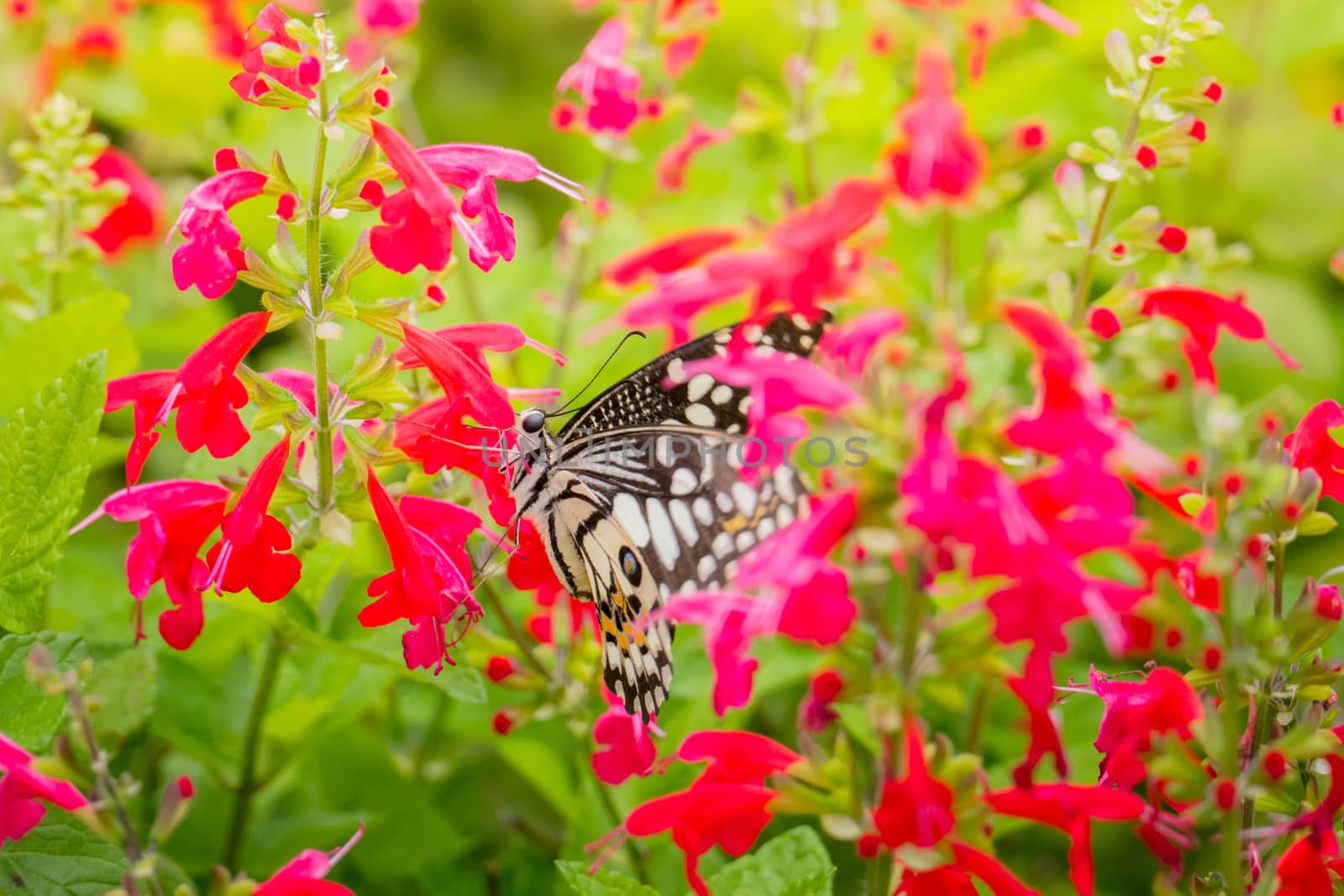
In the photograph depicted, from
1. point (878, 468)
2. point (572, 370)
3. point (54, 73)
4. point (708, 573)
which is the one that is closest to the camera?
point (878, 468)

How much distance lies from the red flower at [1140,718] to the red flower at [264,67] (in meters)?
0.85

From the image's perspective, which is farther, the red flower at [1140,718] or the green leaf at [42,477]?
the green leaf at [42,477]

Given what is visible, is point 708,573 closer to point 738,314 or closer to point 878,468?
point 878,468

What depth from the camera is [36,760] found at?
0.91 m

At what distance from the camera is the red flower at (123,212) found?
7.02 feet

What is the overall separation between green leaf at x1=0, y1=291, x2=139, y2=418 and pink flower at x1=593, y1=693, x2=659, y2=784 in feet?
2.53

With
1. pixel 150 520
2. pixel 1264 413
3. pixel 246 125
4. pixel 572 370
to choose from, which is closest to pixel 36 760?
pixel 150 520

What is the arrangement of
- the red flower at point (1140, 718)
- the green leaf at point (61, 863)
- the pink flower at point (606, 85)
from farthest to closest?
the pink flower at point (606, 85)
the green leaf at point (61, 863)
the red flower at point (1140, 718)

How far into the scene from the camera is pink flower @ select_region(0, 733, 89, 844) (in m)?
0.93

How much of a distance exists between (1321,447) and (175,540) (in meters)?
1.07

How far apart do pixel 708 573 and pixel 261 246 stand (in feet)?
3.78

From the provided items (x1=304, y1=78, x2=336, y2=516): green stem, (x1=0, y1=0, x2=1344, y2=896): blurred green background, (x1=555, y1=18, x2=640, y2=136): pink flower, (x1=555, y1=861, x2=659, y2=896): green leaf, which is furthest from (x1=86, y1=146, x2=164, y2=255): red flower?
(x1=555, y1=861, x2=659, y2=896): green leaf

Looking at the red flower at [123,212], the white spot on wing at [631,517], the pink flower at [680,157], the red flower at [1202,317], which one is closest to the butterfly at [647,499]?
the white spot on wing at [631,517]

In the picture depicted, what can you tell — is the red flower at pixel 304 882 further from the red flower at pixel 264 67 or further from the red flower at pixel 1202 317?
the red flower at pixel 1202 317
